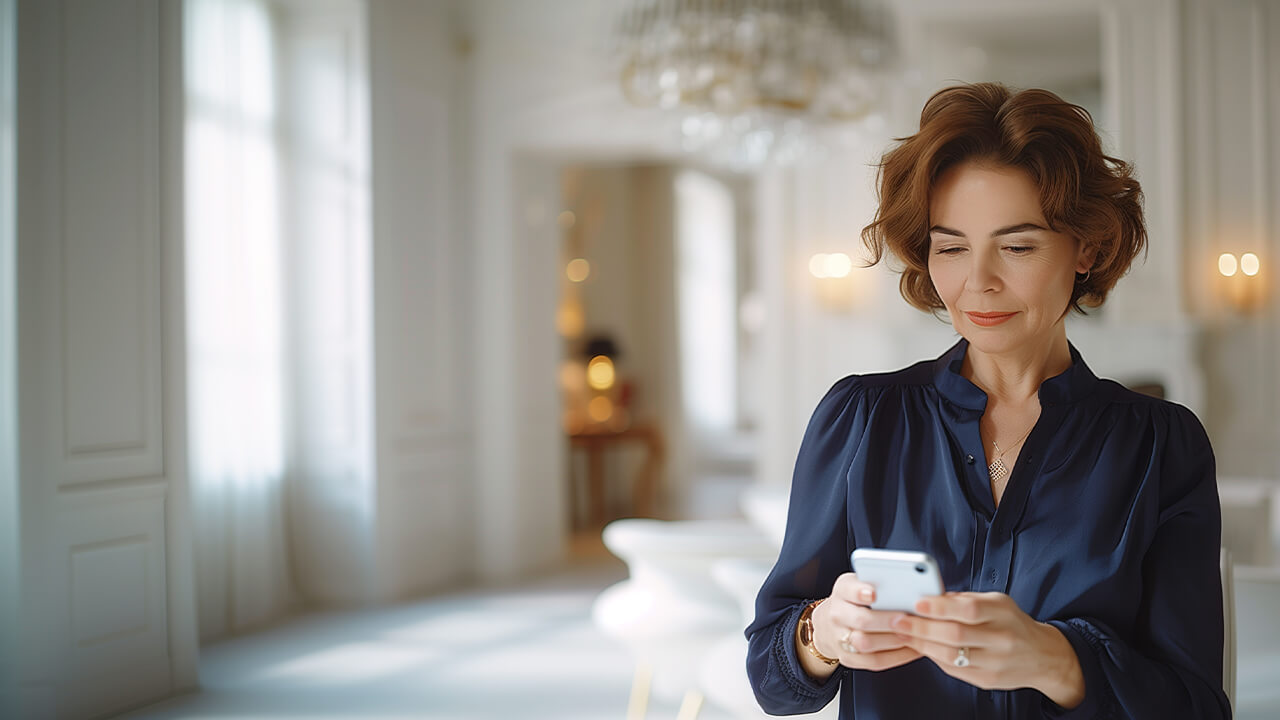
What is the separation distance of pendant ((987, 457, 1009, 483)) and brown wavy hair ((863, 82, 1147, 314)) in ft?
0.74

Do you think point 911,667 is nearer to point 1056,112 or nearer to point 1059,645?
point 1059,645

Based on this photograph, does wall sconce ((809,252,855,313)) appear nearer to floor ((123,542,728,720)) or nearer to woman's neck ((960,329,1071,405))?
floor ((123,542,728,720))

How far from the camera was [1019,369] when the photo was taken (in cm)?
121

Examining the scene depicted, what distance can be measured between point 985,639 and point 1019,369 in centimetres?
36

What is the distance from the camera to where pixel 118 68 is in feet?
12.4

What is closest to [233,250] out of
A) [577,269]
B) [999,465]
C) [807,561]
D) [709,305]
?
[577,269]

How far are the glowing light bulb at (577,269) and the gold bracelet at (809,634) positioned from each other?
8.64 metres

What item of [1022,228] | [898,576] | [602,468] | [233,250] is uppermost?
[233,250]

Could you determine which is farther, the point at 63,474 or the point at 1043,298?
the point at 63,474

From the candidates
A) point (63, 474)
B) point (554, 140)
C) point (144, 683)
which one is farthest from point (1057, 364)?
point (554, 140)

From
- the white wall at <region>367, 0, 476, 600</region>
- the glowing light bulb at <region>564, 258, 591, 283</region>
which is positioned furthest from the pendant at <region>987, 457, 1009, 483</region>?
the glowing light bulb at <region>564, 258, 591, 283</region>

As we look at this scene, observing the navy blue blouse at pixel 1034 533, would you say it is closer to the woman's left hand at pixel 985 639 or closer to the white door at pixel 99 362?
the woman's left hand at pixel 985 639

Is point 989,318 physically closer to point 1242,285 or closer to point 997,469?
A: point 997,469

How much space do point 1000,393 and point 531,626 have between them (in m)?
4.51
